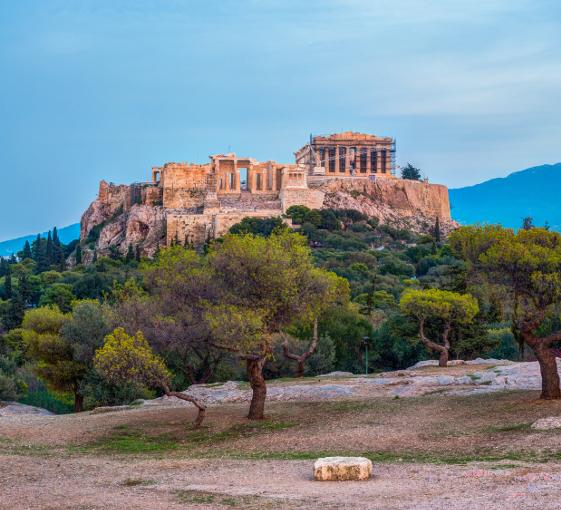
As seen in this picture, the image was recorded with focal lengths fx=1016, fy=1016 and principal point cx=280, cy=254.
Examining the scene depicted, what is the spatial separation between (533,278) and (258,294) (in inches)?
256

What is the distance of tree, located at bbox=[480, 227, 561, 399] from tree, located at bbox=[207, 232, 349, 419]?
448 centimetres

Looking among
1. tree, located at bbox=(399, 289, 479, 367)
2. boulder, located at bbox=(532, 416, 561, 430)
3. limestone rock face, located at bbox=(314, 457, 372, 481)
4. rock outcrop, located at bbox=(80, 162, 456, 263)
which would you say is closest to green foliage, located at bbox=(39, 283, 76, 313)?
rock outcrop, located at bbox=(80, 162, 456, 263)

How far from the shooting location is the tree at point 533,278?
2291cm

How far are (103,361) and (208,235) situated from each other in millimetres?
66903

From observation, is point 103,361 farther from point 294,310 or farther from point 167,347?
point 294,310

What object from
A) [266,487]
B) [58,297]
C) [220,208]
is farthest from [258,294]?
[220,208]

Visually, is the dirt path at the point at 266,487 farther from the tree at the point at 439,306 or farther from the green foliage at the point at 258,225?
the green foliage at the point at 258,225

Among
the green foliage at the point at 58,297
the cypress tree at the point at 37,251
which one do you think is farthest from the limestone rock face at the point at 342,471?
the cypress tree at the point at 37,251

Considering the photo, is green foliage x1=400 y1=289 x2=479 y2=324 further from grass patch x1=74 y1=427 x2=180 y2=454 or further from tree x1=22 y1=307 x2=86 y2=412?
grass patch x1=74 y1=427 x2=180 y2=454

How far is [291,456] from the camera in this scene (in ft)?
63.7

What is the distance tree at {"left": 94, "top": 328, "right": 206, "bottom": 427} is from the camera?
22875 mm

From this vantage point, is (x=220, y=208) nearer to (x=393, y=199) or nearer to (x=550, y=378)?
(x=393, y=199)

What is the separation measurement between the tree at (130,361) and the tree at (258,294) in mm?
1615

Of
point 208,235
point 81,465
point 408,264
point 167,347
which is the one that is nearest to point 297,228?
point 208,235
